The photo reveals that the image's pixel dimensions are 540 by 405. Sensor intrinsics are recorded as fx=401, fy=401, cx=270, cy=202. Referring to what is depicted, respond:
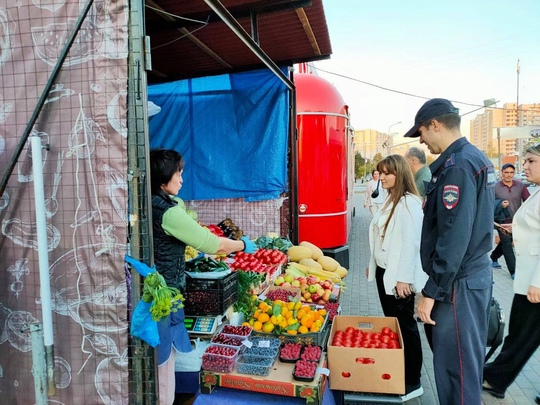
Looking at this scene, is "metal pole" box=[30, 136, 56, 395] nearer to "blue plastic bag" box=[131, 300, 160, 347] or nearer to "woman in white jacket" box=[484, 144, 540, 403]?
"blue plastic bag" box=[131, 300, 160, 347]

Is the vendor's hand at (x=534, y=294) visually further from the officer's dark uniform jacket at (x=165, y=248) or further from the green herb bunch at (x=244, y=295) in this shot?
the officer's dark uniform jacket at (x=165, y=248)

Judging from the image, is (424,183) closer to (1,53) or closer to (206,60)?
(206,60)

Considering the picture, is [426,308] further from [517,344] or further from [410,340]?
[517,344]

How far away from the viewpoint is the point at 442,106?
2744 mm

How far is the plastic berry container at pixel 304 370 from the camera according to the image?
2.86m

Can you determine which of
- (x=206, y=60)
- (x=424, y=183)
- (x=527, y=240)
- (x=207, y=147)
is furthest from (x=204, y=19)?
(x=527, y=240)

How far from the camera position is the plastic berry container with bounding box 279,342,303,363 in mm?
3180

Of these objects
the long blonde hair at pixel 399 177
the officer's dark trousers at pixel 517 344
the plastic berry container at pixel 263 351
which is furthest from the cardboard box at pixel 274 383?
the officer's dark trousers at pixel 517 344

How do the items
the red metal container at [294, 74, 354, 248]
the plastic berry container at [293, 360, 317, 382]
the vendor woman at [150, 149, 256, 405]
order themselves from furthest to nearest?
1. the red metal container at [294, 74, 354, 248]
2. the plastic berry container at [293, 360, 317, 382]
3. the vendor woman at [150, 149, 256, 405]

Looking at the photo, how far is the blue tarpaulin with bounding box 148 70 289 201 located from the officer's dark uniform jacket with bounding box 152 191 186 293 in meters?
4.01

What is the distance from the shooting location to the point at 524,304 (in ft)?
11.9

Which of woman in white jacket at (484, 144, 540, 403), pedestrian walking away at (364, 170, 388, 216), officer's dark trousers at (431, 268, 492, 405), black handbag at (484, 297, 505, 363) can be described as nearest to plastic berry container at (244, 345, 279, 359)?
officer's dark trousers at (431, 268, 492, 405)

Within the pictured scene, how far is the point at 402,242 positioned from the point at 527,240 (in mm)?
1124

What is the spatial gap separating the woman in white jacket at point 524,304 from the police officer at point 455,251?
1067 mm
